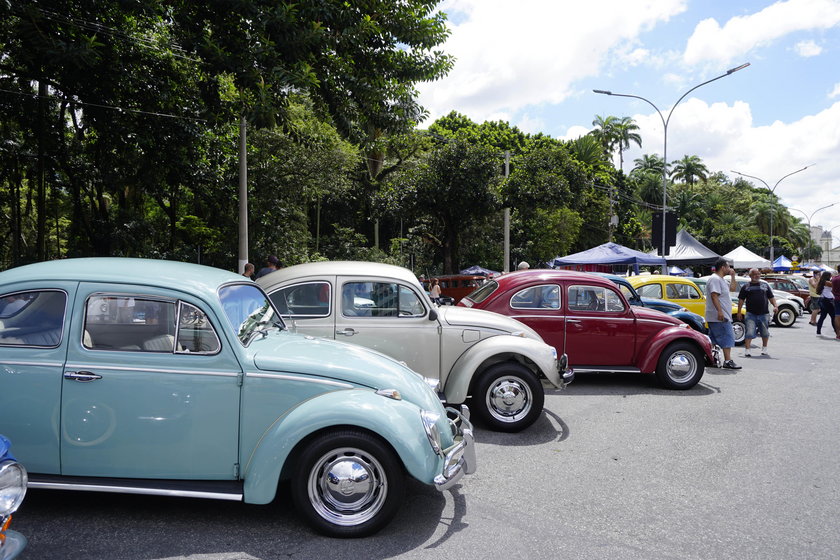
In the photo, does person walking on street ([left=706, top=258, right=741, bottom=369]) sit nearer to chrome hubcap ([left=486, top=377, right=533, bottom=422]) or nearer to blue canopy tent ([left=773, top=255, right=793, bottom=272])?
chrome hubcap ([left=486, top=377, right=533, bottom=422])

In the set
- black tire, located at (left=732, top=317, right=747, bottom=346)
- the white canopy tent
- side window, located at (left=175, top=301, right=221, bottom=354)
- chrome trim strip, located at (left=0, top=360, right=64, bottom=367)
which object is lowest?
black tire, located at (left=732, top=317, right=747, bottom=346)

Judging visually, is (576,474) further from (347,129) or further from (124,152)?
(124,152)

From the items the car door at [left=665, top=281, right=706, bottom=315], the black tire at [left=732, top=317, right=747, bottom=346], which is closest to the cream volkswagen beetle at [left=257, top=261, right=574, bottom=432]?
the car door at [left=665, top=281, right=706, bottom=315]

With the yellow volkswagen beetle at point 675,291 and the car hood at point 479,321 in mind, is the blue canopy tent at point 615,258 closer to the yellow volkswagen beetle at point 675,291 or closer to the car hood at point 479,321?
the yellow volkswagen beetle at point 675,291

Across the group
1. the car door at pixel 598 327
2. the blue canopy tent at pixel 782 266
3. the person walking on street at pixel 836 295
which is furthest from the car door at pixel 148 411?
the blue canopy tent at pixel 782 266

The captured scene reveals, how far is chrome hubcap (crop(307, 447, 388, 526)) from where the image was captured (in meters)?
3.55

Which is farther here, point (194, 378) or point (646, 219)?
point (646, 219)

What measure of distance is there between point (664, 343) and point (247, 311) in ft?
20.5

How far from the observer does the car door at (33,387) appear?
3.54m

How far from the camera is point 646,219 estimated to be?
58.3 meters

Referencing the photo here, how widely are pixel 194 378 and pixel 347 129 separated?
8.34 meters

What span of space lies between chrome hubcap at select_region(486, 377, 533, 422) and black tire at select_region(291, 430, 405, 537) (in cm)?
265

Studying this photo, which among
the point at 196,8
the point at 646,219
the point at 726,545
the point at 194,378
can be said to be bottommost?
the point at 726,545

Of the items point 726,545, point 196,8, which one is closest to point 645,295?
point 726,545
